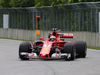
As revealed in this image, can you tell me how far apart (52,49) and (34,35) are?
21.3 metres

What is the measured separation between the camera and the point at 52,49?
55.4 feet

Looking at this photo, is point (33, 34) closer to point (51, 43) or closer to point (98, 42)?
point (98, 42)

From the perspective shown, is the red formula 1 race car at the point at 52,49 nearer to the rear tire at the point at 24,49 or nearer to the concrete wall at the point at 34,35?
the rear tire at the point at 24,49

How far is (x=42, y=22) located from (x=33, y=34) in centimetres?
165

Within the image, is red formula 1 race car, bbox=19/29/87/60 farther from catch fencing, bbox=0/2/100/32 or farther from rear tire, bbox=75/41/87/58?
catch fencing, bbox=0/2/100/32

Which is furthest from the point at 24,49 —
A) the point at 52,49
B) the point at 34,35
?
the point at 34,35

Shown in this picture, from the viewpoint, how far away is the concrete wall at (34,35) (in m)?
27.8

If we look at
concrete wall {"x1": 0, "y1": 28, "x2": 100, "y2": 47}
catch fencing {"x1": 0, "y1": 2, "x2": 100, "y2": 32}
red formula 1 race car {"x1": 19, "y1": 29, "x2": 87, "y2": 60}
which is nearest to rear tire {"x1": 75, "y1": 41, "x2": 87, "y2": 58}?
red formula 1 race car {"x1": 19, "y1": 29, "x2": 87, "y2": 60}

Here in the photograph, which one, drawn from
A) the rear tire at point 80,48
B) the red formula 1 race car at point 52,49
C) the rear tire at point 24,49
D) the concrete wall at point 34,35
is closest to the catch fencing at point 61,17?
the concrete wall at point 34,35

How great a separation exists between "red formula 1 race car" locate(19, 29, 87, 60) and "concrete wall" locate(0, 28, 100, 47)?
9483 mm

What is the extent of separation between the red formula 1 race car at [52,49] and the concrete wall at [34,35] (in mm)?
9483

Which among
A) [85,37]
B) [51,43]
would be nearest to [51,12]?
[85,37]

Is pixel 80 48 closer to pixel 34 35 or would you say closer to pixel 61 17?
pixel 61 17

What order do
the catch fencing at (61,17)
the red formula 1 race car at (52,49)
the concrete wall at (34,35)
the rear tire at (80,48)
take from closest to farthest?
1. the red formula 1 race car at (52,49)
2. the rear tire at (80,48)
3. the concrete wall at (34,35)
4. the catch fencing at (61,17)
